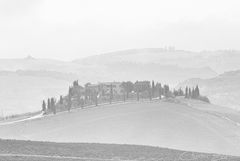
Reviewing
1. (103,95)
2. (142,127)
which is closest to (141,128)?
(142,127)

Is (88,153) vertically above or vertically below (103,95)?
below

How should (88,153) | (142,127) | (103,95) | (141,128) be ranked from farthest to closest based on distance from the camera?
(103,95), (142,127), (141,128), (88,153)

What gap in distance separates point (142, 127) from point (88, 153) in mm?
60634

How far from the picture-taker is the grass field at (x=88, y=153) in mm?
65250

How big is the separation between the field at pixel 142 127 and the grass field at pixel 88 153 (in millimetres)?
26430

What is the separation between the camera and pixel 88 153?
69438mm

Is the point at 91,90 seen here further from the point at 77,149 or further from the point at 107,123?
the point at 77,149

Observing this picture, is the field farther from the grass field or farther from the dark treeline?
the grass field

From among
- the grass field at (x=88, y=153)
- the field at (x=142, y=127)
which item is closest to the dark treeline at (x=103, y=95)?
the field at (x=142, y=127)

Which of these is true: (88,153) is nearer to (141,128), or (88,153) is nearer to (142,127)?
(141,128)

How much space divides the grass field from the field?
26430mm

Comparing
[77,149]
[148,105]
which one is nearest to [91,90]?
[148,105]

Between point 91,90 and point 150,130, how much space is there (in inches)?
2400

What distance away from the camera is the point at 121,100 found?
566 ft
